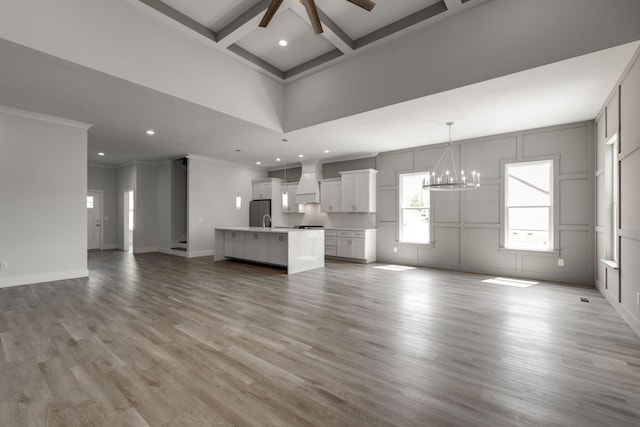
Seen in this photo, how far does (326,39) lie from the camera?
4.49 meters

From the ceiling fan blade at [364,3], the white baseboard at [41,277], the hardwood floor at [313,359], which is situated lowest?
the hardwood floor at [313,359]

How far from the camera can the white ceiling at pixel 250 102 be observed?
11.5ft

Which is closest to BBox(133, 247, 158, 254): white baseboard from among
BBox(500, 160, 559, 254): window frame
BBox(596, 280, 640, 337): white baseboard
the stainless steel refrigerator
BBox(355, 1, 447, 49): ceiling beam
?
the stainless steel refrigerator

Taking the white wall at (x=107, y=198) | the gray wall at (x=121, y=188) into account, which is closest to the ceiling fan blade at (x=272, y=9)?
the gray wall at (x=121, y=188)

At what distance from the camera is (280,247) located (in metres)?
6.44

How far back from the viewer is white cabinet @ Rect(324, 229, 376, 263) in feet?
25.3

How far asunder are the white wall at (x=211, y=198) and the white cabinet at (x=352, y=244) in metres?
3.51

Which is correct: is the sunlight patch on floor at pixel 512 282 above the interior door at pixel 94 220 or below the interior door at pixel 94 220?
below

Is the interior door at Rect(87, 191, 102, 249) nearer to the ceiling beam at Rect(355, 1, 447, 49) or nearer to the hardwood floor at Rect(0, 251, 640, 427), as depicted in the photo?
the hardwood floor at Rect(0, 251, 640, 427)

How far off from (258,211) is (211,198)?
165cm

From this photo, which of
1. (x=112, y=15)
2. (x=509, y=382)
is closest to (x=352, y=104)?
Result: (x=112, y=15)

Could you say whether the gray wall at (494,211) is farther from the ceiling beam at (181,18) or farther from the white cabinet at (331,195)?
the ceiling beam at (181,18)

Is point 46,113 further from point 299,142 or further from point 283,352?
point 283,352

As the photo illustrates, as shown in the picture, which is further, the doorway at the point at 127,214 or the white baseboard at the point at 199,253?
the doorway at the point at 127,214
